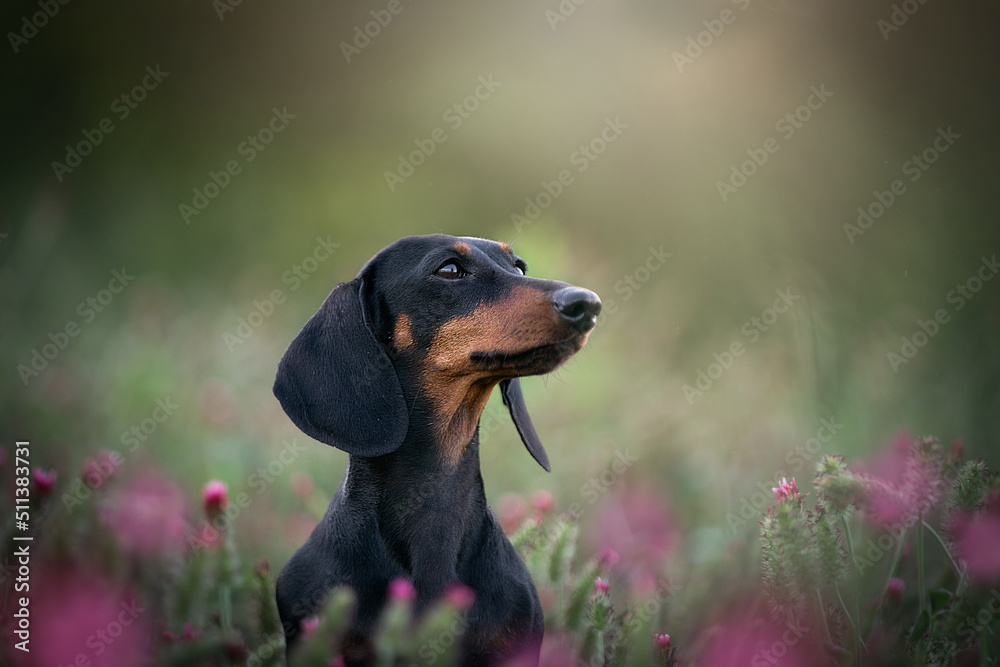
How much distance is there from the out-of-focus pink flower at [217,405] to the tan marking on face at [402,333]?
6.52 feet

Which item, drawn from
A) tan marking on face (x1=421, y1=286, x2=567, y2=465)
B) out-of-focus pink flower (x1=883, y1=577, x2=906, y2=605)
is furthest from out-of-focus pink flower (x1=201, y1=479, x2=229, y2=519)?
out-of-focus pink flower (x1=883, y1=577, x2=906, y2=605)

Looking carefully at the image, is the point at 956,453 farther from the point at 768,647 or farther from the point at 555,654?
the point at 555,654

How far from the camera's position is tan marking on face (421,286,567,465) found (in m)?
2.12

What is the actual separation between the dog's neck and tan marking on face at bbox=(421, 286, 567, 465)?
7 centimetres

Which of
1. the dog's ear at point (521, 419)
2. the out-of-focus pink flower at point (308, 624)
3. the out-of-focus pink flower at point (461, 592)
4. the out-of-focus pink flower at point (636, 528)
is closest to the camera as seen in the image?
the out-of-focus pink flower at point (308, 624)

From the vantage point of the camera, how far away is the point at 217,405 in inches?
156

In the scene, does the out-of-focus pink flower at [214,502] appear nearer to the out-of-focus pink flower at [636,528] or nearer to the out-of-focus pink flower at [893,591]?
the out-of-focus pink flower at [636,528]

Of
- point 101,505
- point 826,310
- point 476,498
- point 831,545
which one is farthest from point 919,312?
point 101,505

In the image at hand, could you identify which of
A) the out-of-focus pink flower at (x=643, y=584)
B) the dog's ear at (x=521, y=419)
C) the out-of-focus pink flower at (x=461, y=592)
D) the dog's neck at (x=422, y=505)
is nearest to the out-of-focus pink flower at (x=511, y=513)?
the out-of-focus pink flower at (x=643, y=584)

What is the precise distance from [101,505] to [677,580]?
6.21ft

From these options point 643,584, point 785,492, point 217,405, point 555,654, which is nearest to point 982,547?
point 785,492

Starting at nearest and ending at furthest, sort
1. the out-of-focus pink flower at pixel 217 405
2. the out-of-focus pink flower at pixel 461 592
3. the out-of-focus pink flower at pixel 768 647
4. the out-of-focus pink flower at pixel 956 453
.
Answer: the out-of-focus pink flower at pixel 768 647 < the out-of-focus pink flower at pixel 461 592 < the out-of-focus pink flower at pixel 956 453 < the out-of-focus pink flower at pixel 217 405

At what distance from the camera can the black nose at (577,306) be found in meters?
2.06

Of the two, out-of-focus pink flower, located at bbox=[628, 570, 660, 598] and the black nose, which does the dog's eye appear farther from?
out-of-focus pink flower, located at bbox=[628, 570, 660, 598]
